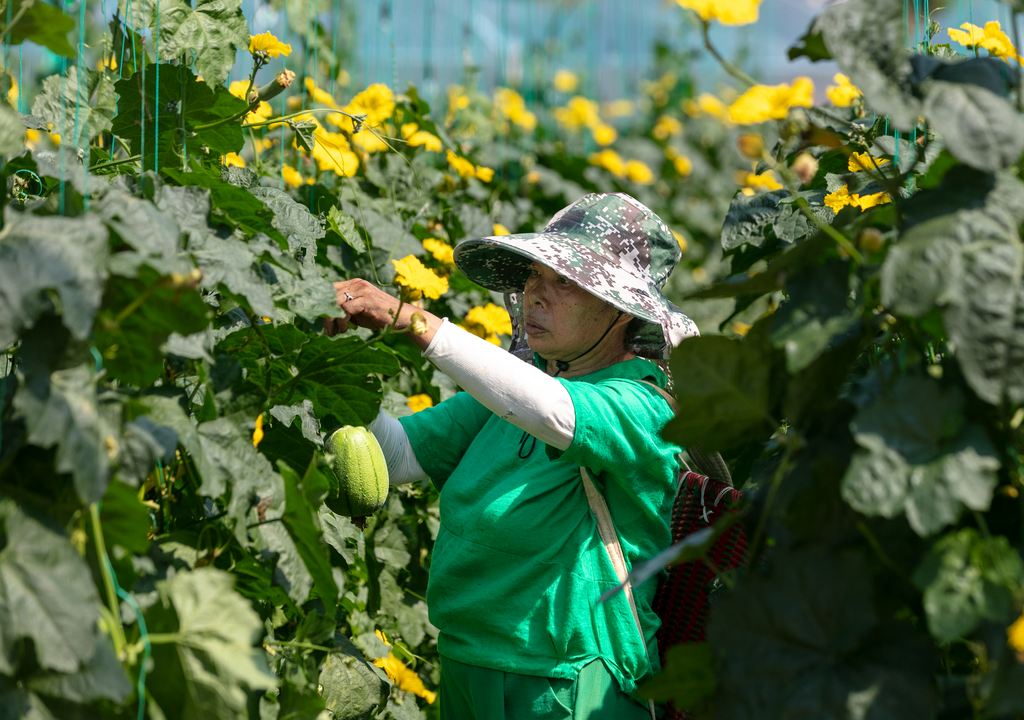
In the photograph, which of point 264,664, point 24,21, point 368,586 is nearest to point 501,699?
point 368,586

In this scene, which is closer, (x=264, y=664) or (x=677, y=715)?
(x=264, y=664)

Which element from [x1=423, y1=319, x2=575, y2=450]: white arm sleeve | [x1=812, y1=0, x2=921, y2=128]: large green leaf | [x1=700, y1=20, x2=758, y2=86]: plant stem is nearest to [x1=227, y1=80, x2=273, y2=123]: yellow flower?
[x1=423, y1=319, x2=575, y2=450]: white arm sleeve

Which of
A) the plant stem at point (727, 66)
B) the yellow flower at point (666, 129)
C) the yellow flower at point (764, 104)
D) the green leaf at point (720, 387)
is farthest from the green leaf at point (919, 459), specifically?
the yellow flower at point (666, 129)

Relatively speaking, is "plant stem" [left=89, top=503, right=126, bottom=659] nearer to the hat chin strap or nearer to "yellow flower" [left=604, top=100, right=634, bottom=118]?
the hat chin strap

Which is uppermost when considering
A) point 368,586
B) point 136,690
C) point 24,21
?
point 24,21

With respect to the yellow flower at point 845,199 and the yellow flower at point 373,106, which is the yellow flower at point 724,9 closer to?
the yellow flower at point 845,199

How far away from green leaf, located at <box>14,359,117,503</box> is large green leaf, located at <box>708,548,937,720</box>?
0.71 metres

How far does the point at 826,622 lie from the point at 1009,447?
11.1 inches

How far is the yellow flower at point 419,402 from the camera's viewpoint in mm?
2439

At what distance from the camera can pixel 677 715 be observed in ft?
5.84

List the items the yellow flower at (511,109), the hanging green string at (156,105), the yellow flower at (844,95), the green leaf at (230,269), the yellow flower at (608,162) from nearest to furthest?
the green leaf at (230,269) < the hanging green string at (156,105) < the yellow flower at (844,95) < the yellow flower at (511,109) < the yellow flower at (608,162)

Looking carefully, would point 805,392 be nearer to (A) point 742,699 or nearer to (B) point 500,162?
(A) point 742,699

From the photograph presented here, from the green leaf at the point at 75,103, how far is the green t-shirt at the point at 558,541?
38.7 inches

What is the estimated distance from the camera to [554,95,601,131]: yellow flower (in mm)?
6355
